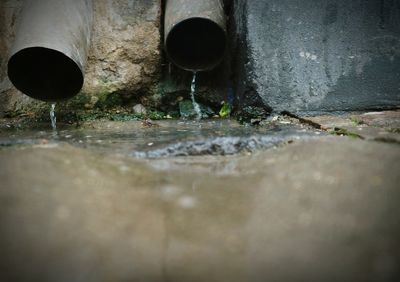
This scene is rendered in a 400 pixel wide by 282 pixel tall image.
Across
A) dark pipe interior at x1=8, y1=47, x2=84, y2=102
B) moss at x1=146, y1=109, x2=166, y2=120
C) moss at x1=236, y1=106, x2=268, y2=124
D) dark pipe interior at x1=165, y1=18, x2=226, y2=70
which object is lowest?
moss at x1=146, y1=109, x2=166, y2=120

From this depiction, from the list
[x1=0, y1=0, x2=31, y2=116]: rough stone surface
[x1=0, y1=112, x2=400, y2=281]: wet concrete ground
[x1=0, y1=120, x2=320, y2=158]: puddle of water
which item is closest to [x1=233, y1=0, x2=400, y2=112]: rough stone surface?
[x1=0, y1=120, x2=320, y2=158]: puddle of water

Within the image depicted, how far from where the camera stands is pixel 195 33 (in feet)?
8.87

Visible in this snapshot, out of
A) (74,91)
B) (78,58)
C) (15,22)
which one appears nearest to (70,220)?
(78,58)

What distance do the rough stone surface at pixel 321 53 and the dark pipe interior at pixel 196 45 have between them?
0.31 m

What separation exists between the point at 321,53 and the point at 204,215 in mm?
1832

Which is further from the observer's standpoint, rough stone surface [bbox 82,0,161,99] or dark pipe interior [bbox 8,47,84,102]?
rough stone surface [bbox 82,0,161,99]

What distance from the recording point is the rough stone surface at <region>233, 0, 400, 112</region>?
2.26m

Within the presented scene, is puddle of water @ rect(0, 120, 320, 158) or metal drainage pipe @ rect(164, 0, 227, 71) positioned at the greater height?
metal drainage pipe @ rect(164, 0, 227, 71)

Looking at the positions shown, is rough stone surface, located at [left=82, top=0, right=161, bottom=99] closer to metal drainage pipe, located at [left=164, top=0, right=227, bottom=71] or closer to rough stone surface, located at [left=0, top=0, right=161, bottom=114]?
rough stone surface, located at [left=0, top=0, right=161, bottom=114]

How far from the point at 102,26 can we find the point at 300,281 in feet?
8.34

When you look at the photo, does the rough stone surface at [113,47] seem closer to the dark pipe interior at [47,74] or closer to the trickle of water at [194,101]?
the dark pipe interior at [47,74]

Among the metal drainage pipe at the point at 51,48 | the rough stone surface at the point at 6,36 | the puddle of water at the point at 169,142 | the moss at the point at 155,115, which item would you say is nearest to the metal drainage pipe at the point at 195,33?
the moss at the point at 155,115

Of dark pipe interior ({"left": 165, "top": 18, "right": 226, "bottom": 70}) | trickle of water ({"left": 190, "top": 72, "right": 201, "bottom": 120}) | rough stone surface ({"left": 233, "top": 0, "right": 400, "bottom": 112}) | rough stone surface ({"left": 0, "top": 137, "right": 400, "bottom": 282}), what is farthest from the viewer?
trickle of water ({"left": 190, "top": 72, "right": 201, "bottom": 120})

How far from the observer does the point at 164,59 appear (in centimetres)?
283
